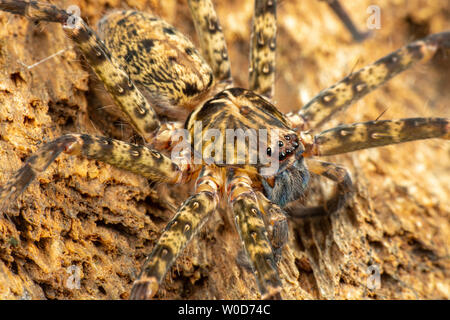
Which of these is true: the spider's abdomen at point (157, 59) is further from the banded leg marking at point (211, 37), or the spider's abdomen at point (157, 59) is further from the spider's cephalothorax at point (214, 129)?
the banded leg marking at point (211, 37)

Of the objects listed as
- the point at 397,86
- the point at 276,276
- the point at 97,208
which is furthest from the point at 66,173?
the point at 397,86

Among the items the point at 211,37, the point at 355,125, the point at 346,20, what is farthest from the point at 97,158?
the point at 346,20

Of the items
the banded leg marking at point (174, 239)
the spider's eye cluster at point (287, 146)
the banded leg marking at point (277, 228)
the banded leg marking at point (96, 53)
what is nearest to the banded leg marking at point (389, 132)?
the spider's eye cluster at point (287, 146)

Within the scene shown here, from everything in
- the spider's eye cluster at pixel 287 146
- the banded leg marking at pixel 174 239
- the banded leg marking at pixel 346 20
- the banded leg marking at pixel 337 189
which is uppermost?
the banded leg marking at pixel 346 20

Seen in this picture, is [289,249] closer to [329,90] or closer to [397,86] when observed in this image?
[329,90]

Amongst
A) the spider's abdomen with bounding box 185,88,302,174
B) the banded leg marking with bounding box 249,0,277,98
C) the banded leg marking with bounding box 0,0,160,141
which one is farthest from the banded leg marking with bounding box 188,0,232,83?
the banded leg marking with bounding box 0,0,160,141

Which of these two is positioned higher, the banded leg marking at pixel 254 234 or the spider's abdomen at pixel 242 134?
the spider's abdomen at pixel 242 134

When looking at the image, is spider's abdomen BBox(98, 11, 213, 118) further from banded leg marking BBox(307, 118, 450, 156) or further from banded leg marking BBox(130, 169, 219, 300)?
banded leg marking BBox(307, 118, 450, 156)
